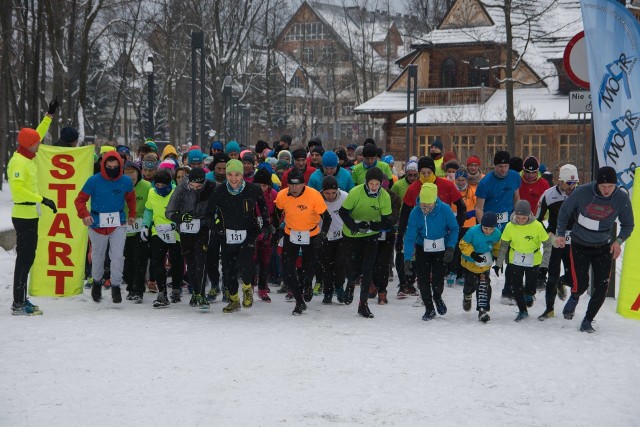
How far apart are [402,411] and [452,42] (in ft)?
132

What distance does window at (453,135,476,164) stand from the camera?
135ft

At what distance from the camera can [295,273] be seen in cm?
1035

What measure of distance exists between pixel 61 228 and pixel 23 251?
1372mm

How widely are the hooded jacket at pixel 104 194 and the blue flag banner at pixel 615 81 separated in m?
5.76

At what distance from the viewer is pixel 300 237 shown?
33.9 ft

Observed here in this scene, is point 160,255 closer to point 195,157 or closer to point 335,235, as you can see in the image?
point 195,157

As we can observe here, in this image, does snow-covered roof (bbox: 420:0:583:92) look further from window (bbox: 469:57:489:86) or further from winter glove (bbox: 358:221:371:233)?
winter glove (bbox: 358:221:371:233)

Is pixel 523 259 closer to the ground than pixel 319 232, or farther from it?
closer to the ground

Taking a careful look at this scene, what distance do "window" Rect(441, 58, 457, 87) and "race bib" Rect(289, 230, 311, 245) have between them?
37.3 metres

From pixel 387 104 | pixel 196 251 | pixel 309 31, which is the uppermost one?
pixel 309 31

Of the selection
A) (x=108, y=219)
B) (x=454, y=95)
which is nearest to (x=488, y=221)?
(x=108, y=219)

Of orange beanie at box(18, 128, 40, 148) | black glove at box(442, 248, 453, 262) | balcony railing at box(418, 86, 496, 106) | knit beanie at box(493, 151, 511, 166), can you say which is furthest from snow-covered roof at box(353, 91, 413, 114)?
orange beanie at box(18, 128, 40, 148)

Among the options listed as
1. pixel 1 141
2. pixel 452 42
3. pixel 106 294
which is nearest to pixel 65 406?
pixel 106 294

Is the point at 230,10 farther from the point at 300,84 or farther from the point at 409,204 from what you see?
the point at 300,84
